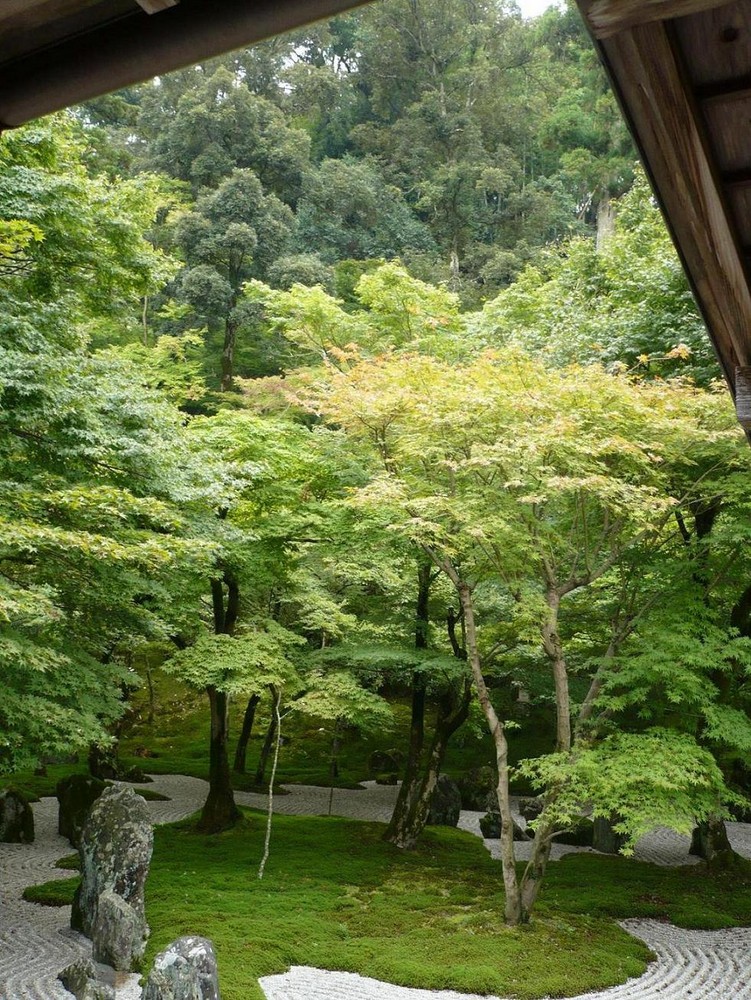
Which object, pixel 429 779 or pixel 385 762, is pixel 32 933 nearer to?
pixel 429 779

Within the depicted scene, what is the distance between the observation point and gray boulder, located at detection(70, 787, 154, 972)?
8422 millimetres

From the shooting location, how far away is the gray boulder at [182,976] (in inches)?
254

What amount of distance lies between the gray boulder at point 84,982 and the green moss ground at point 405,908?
0.93 m

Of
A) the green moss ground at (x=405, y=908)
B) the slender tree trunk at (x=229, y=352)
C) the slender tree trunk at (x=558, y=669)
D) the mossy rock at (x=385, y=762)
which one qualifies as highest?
the slender tree trunk at (x=229, y=352)

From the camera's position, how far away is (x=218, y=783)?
14.4 m

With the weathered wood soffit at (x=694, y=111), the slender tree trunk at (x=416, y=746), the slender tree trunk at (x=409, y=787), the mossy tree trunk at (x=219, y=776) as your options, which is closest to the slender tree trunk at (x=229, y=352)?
the mossy tree trunk at (x=219, y=776)

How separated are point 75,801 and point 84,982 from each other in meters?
7.37

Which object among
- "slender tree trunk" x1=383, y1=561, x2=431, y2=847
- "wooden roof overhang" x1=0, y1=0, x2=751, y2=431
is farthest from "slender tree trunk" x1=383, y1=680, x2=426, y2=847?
"wooden roof overhang" x1=0, y1=0, x2=751, y2=431

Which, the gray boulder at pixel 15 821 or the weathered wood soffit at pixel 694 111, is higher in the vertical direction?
the weathered wood soffit at pixel 694 111

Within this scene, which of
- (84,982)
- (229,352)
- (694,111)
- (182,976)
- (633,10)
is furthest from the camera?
(229,352)

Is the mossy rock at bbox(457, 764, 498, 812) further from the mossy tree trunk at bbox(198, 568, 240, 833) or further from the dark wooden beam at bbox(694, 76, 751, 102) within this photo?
the dark wooden beam at bbox(694, 76, 751, 102)

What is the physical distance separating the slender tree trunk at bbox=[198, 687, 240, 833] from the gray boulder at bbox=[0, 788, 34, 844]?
302 cm

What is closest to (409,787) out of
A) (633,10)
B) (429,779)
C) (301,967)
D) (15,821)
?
(429,779)

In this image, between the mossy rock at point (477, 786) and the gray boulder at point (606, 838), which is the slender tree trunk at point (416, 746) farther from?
the mossy rock at point (477, 786)
